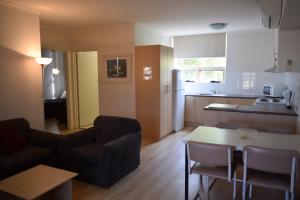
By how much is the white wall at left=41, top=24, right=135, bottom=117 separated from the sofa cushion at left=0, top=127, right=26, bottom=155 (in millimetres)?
2391

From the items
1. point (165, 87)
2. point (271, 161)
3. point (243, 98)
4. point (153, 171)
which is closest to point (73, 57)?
point (165, 87)

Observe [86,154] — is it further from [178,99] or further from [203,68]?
[203,68]

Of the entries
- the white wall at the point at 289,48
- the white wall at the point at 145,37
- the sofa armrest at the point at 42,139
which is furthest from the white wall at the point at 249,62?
the sofa armrest at the point at 42,139

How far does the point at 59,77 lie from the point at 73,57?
10.3 ft

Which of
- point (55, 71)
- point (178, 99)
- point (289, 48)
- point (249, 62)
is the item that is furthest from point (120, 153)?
point (55, 71)

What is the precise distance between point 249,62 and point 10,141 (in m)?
5.49

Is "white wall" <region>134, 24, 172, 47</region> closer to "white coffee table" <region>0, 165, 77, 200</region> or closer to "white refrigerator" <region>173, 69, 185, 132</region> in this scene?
"white refrigerator" <region>173, 69, 185, 132</region>

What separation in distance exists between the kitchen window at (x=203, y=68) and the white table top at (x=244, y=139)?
152 inches

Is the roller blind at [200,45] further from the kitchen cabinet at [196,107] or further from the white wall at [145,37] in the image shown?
the kitchen cabinet at [196,107]

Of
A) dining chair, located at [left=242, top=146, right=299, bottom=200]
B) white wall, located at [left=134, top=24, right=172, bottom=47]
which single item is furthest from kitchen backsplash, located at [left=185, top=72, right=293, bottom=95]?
dining chair, located at [left=242, top=146, right=299, bottom=200]

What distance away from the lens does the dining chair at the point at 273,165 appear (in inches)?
81.4

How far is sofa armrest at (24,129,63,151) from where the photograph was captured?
11.4 feet

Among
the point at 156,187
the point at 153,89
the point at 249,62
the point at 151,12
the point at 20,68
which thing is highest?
the point at 151,12

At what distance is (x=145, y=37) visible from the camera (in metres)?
5.68
